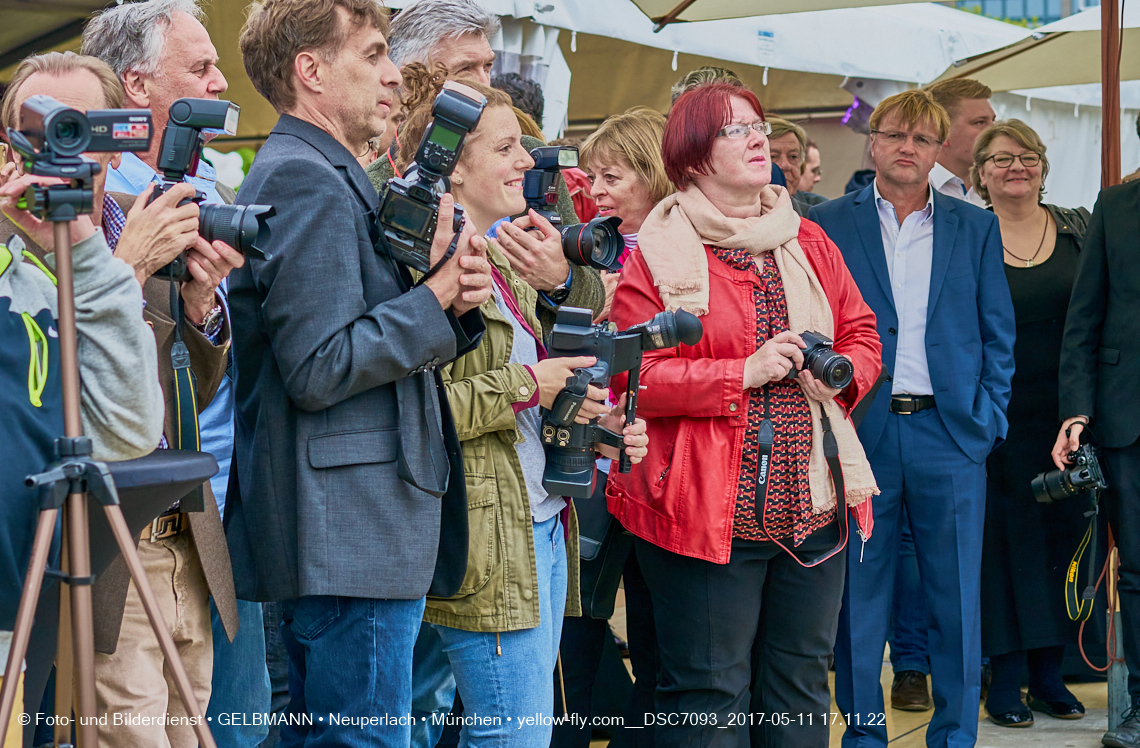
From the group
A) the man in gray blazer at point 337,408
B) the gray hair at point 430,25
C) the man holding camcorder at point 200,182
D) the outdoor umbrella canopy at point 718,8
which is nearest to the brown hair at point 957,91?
the outdoor umbrella canopy at point 718,8

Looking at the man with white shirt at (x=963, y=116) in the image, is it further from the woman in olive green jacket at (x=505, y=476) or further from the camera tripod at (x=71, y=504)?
the camera tripod at (x=71, y=504)

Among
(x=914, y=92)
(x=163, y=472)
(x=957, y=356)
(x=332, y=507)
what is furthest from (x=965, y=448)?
(x=163, y=472)

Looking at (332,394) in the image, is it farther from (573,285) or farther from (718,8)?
(718,8)

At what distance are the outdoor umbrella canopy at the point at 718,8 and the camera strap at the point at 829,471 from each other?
251 centimetres

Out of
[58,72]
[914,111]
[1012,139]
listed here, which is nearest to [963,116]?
[1012,139]

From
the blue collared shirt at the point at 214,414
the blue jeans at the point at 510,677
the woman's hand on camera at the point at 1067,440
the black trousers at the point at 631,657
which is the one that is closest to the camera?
the blue jeans at the point at 510,677

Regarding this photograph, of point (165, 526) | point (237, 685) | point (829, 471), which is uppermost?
point (165, 526)

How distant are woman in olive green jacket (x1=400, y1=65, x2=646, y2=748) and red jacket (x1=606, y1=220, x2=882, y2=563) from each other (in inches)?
9.5

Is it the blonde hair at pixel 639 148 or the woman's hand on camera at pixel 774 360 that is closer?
the woman's hand on camera at pixel 774 360

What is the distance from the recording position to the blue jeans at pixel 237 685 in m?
2.43

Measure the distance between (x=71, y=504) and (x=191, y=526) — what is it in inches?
21.4

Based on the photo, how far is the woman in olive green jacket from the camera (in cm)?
233

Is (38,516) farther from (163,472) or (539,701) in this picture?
(539,701)

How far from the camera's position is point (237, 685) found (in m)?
2.44
